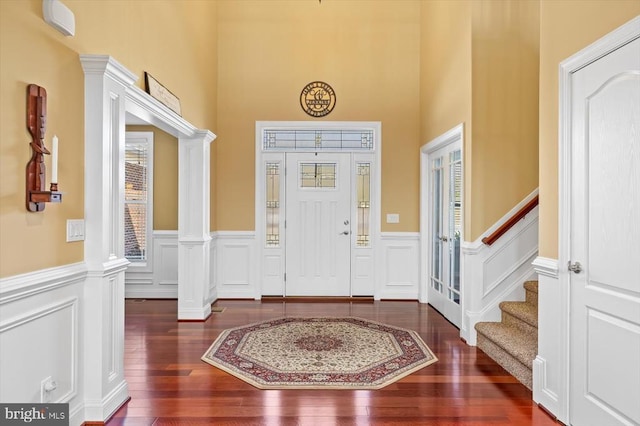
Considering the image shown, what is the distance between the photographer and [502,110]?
3.95m

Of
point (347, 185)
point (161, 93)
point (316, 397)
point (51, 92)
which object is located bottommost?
point (316, 397)

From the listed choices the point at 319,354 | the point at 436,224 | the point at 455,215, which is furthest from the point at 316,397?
the point at 436,224

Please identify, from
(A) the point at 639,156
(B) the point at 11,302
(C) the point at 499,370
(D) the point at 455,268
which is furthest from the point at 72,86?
(D) the point at 455,268

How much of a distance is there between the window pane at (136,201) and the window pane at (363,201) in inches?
118

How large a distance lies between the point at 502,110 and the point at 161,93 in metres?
3.15

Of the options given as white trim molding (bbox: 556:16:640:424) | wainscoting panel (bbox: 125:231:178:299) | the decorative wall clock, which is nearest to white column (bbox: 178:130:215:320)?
wainscoting panel (bbox: 125:231:178:299)

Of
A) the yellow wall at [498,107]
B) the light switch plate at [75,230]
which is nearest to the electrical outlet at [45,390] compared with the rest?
the light switch plate at [75,230]

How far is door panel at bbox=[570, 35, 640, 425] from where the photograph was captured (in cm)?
201

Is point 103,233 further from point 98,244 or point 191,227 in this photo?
point 191,227

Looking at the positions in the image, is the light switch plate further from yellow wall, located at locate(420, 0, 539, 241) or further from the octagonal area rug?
yellow wall, located at locate(420, 0, 539, 241)

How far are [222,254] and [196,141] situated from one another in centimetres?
175

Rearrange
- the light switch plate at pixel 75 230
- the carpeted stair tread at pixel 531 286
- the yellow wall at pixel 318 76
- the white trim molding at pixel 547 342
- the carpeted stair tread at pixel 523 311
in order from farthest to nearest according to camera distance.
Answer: the yellow wall at pixel 318 76 → the carpeted stair tread at pixel 531 286 → the carpeted stair tread at pixel 523 311 → the white trim molding at pixel 547 342 → the light switch plate at pixel 75 230

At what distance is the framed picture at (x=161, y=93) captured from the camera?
134 inches

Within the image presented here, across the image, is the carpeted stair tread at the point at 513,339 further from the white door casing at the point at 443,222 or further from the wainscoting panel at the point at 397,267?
the wainscoting panel at the point at 397,267
